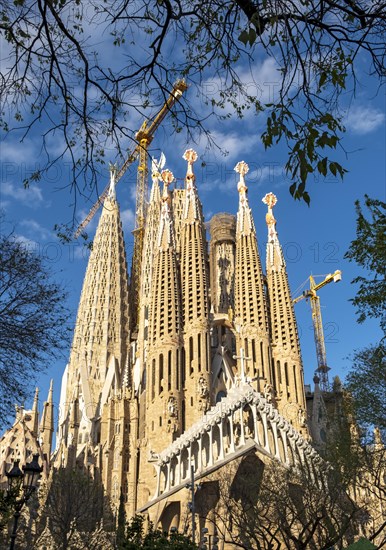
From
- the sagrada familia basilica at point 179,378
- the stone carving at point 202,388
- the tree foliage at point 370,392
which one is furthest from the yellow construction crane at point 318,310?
the tree foliage at point 370,392

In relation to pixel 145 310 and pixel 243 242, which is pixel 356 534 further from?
pixel 145 310

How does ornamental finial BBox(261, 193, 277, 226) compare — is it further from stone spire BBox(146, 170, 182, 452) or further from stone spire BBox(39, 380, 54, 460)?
stone spire BBox(39, 380, 54, 460)

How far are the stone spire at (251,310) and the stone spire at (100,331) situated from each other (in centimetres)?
962

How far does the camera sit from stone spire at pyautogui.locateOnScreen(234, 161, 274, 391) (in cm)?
3600

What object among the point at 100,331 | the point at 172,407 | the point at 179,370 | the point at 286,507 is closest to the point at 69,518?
the point at 286,507

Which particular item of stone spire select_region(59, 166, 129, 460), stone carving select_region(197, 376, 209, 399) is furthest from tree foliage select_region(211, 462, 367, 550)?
stone spire select_region(59, 166, 129, 460)

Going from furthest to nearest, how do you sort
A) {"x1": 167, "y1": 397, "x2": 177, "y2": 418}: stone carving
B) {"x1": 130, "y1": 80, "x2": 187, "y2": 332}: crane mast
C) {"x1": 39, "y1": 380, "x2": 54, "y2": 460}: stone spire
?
{"x1": 130, "y1": 80, "x2": 187, "y2": 332}: crane mast, {"x1": 39, "y1": 380, "x2": 54, "y2": 460}: stone spire, {"x1": 167, "y1": 397, "x2": 177, "y2": 418}: stone carving

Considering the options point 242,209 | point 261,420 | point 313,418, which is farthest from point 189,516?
point 242,209

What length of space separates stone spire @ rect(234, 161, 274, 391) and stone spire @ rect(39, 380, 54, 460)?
14.1 m

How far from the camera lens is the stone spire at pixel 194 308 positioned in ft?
111

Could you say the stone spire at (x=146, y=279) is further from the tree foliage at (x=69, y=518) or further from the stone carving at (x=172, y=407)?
the tree foliage at (x=69, y=518)

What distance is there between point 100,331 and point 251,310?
1254cm

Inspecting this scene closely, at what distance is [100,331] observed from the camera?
4528 cm

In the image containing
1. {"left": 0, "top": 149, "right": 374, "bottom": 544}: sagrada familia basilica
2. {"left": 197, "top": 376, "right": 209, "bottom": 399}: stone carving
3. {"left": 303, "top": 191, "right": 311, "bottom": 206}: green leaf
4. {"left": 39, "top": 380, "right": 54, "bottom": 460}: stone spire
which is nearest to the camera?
{"left": 303, "top": 191, "right": 311, "bottom": 206}: green leaf
